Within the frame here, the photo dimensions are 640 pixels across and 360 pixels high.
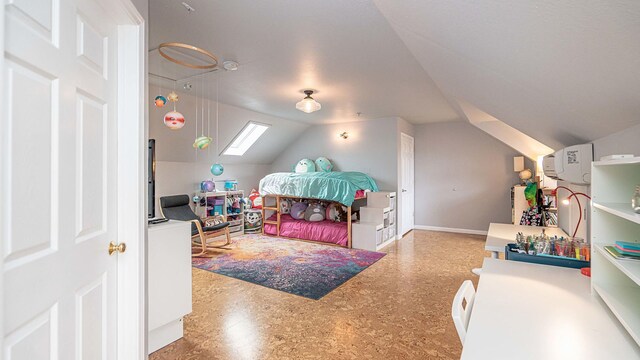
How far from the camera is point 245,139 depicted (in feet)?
20.9

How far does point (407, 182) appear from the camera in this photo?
6363 mm

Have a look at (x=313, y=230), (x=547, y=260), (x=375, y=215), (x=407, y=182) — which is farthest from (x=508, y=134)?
(x=313, y=230)

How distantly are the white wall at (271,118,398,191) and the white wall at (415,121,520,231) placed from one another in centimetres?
120

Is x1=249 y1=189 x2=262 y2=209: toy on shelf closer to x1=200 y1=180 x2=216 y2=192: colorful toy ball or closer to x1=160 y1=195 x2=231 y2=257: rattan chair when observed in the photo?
x1=200 y1=180 x2=216 y2=192: colorful toy ball

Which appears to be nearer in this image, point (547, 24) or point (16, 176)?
point (16, 176)

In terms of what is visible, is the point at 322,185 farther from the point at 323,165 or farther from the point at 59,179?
the point at 59,179

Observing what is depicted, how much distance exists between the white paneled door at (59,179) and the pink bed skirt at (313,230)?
414 cm

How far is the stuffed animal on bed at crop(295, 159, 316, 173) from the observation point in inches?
250

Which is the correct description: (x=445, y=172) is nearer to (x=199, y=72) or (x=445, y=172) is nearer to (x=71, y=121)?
(x=199, y=72)

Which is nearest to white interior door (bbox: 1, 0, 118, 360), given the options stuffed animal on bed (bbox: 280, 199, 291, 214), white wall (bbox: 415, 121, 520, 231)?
stuffed animal on bed (bbox: 280, 199, 291, 214)

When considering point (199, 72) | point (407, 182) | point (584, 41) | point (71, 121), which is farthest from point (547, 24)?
point (407, 182)

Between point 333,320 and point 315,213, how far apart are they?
10.4 feet

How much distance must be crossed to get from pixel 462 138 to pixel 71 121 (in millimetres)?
6455

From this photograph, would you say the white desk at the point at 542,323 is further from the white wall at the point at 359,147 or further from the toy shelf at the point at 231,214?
the toy shelf at the point at 231,214
